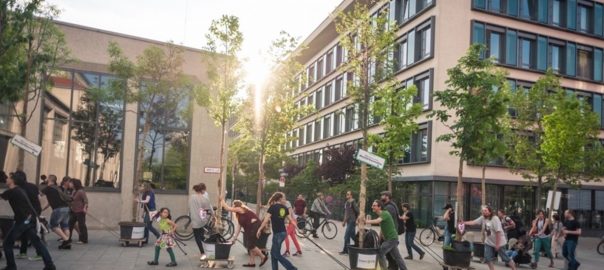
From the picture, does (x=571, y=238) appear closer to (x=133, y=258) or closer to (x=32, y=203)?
(x=133, y=258)

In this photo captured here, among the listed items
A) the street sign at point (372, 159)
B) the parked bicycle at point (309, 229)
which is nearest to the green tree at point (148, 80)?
the parked bicycle at point (309, 229)

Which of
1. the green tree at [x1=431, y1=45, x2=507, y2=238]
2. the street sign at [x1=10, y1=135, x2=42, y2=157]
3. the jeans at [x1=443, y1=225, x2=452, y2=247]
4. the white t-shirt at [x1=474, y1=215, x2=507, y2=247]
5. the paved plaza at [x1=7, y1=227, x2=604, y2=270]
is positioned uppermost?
the green tree at [x1=431, y1=45, x2=507, y2=238]

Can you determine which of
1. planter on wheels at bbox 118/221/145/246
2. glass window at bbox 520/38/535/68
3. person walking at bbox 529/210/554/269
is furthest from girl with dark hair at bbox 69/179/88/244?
glass window at bbox 520/38/535/68

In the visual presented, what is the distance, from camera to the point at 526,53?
3728cm

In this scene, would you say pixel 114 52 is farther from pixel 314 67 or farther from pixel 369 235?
pixel 314 67

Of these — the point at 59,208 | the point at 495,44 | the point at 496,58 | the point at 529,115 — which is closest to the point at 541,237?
the point at 529,115

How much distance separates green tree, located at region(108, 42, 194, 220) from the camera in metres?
17.5

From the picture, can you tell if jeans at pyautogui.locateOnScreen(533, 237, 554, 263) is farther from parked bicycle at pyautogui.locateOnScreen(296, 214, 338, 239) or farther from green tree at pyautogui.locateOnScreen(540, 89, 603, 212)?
parked bicycle at pyautogui.locateOnScreen(296, 214, 338, 239)

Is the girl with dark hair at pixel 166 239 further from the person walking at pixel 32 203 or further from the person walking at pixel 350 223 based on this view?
the person walking at pixel 350 223

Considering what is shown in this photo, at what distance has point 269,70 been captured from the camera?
1936cm

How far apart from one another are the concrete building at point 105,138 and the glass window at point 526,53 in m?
23.5

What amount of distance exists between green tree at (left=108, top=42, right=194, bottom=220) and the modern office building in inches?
567

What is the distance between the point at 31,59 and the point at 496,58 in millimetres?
24828

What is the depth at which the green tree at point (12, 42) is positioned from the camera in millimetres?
13492
